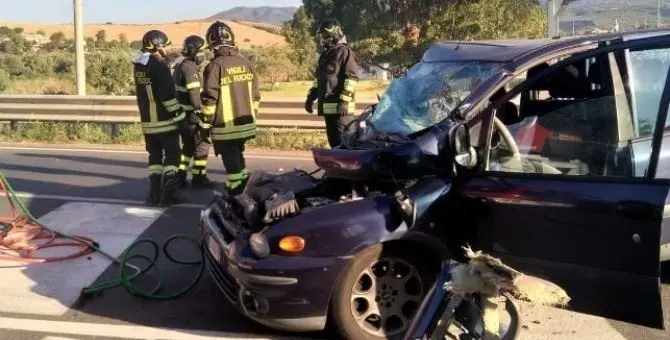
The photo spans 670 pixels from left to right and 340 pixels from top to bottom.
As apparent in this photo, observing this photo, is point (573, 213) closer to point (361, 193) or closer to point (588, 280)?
point (588, 280)

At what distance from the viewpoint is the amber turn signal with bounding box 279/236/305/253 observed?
4.13 m

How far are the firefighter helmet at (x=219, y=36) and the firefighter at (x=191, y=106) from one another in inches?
58.4

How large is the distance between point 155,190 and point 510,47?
4.25 metres

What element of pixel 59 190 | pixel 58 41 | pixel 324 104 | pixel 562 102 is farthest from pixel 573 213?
pixel 58 41

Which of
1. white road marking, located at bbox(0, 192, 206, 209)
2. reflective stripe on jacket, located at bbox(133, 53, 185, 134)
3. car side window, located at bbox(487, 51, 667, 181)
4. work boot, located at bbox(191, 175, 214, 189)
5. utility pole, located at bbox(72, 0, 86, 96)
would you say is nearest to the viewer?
car side window, located at bbox(487, 51, 667, 181)

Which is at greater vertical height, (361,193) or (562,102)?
(562,102)

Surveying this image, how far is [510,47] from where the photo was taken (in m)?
4.89

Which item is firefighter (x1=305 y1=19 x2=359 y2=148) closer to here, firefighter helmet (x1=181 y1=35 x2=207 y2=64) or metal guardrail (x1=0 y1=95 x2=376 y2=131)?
firefighter helmet (x1=181 y1=35 x2=207 y2=64)

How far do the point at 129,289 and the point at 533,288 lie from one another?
11.9 feet

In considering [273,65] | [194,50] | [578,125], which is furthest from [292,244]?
[273,65]

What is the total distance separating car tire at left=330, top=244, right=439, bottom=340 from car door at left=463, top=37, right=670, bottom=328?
46 centimetres

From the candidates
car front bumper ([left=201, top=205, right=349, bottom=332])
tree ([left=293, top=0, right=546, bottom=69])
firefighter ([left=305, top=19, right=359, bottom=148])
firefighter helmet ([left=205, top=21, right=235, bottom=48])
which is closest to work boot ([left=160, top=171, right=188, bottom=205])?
firefighter helmet ([left=205, top=21, right=235, bottom=48])

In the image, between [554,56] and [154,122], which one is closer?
[554,56]

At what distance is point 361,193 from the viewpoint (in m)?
4.46
